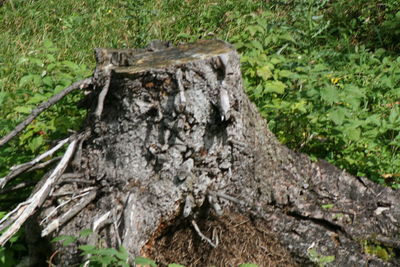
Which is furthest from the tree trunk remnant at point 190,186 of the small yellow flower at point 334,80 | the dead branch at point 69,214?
the small yellow flower at point 334,80

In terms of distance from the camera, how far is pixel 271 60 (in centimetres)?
488

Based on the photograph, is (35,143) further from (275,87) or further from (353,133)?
(353,133)

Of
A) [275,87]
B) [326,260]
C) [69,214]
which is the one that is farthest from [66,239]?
[275,87]

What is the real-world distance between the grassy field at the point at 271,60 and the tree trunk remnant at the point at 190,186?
569 millimetres

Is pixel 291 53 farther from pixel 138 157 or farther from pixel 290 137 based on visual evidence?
pixel 138 157

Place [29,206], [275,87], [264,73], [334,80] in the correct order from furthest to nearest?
[334,80] < [264,73] < [275,87] < [29,206]

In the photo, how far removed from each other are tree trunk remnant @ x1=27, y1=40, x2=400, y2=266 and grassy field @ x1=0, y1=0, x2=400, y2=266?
569 millimetres

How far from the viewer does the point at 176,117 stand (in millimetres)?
2971

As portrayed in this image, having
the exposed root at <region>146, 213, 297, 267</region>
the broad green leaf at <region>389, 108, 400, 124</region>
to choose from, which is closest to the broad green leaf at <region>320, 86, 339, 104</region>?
the broad green leaf at <region>389, 108, 400, 124</region>

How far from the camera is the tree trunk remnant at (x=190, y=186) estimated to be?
Answer: 9.77 ft

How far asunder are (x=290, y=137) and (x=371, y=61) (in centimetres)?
170

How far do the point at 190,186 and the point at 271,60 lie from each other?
2.09 m

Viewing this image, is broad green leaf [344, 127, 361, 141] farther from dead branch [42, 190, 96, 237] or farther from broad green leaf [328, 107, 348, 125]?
dead branch [42, 190, 96, 237]

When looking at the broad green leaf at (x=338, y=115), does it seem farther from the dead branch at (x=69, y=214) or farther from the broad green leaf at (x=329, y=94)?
the dead branch at (x=69, y=214)
